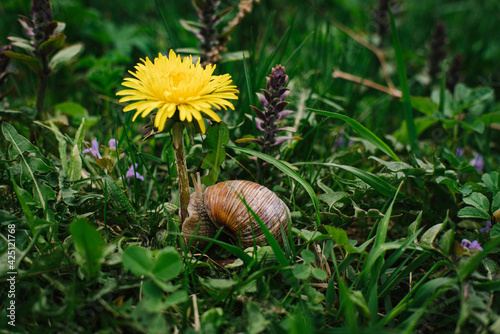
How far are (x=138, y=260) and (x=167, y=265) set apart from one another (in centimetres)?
11

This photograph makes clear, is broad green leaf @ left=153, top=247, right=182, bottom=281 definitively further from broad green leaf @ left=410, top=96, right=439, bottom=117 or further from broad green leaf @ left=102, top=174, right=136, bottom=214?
broad green leaf @ left=410, top=96, right=439, bottom=117

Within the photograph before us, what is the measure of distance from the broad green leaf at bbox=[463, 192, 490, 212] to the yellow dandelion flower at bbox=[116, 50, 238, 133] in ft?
4.08

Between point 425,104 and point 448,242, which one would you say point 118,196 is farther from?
point 425,104

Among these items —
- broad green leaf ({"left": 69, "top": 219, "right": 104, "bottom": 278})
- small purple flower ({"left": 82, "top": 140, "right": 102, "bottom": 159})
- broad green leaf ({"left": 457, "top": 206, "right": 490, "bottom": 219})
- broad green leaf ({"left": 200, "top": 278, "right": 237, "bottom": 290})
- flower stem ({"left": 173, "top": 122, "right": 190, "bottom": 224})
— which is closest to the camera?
broad green leaf ({"left": 69, "top": 219, "right": 104, "bottom": 278})

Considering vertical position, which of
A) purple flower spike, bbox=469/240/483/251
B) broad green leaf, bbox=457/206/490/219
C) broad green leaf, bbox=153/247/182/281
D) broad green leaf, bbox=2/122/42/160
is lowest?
purple flower spike, bbox=469/240/483/251

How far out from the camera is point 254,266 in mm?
1567

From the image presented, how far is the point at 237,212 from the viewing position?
161 cm

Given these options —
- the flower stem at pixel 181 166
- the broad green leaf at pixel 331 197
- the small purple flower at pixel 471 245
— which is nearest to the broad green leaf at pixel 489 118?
the small purple flower at pixel 471 245

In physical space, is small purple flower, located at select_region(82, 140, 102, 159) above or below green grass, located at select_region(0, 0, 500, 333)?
above

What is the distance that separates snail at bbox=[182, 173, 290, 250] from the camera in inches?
63.4

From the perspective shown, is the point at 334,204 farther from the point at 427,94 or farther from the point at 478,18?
the point at 478,18

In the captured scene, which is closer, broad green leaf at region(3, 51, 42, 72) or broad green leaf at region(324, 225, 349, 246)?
broad green leaf at region(324, 225, 349, 246)

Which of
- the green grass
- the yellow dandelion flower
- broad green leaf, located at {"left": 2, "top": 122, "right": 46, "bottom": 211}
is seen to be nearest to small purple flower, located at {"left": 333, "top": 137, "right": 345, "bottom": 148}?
the green grass

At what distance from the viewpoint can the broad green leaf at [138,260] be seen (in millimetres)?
1356
